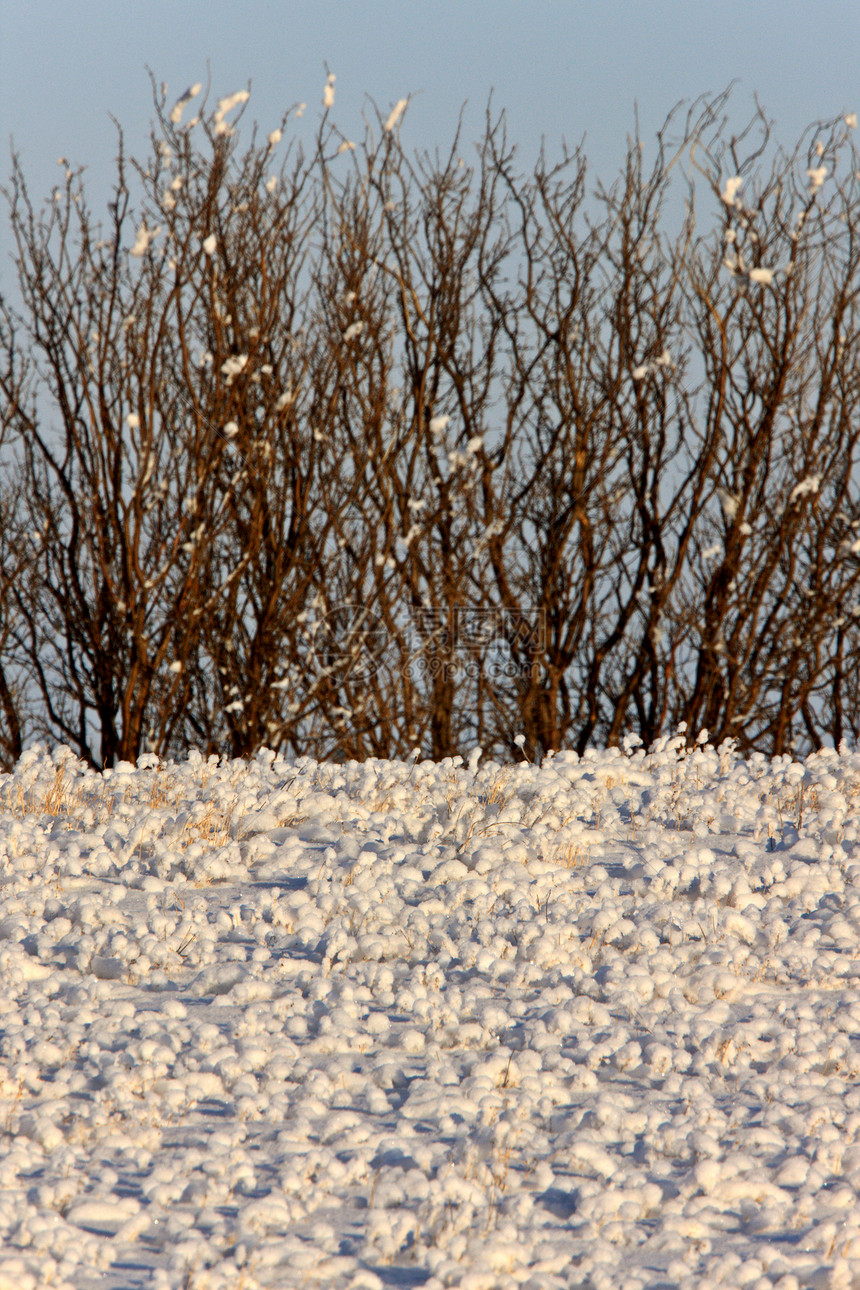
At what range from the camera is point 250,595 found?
40.9ft

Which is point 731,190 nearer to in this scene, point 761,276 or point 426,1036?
point 761,276

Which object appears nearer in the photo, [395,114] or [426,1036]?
[426,1036]

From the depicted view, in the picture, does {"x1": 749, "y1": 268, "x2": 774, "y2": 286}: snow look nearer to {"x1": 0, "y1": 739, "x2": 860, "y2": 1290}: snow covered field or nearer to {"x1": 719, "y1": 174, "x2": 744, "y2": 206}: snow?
{"x1": 719, "y1": 174, "x2": 744, "y2": 206}: snow

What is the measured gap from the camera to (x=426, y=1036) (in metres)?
4.00

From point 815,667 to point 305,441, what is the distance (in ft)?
21.2

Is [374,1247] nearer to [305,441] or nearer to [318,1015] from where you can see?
[318,1015]

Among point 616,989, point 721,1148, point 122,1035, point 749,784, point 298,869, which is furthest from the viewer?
point 749,784

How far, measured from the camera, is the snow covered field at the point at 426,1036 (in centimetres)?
286

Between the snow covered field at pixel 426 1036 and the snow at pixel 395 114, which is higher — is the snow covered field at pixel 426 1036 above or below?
below

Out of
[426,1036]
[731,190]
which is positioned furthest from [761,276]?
[426,1036]

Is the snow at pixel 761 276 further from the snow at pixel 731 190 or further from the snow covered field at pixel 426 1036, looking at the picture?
the snow covered field at pixel 426 1036

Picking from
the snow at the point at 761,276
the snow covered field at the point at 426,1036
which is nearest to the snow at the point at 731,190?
the snow at the point at 761,276

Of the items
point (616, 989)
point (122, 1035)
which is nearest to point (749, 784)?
point (616, 989)

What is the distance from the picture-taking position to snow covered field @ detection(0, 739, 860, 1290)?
286cm
